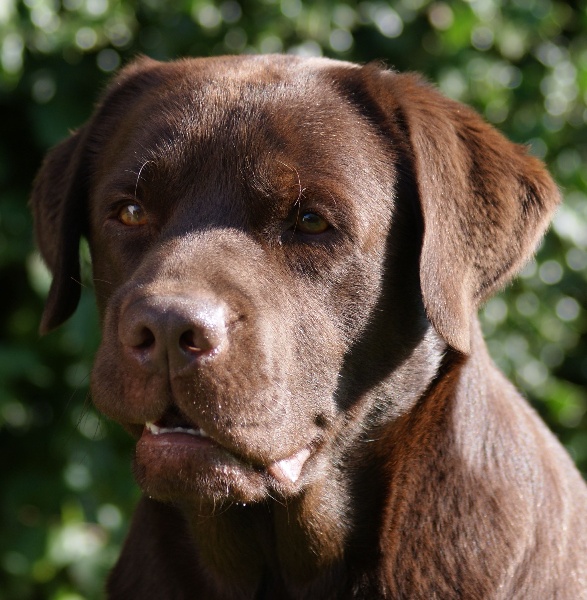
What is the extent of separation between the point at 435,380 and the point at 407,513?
40 centimetres

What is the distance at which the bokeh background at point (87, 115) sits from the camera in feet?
15.3

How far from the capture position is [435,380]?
3223mm

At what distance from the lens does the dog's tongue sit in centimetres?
290

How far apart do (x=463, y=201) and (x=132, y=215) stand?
93 centimetres

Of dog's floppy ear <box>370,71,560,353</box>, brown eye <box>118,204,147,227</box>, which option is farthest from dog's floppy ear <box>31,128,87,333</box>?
dog's floppy ear <box>370,71,560,353</box>

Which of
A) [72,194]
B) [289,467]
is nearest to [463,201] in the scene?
[289,467]

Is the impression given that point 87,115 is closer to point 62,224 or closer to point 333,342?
point 62,224

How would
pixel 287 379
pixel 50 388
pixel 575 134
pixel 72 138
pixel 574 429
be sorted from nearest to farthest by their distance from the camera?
pixel 287 379 < pixel 72 138 < pixel 50 388 < pixel 575 134 < pixel 574 429

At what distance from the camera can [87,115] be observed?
4.80 meters

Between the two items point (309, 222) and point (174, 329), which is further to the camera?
point (309, 222)

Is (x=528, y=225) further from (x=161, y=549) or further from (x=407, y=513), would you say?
(x=161, y=549)

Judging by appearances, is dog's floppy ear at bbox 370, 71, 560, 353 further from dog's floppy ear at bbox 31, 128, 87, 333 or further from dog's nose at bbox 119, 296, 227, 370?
dog's floppy ear at bbox 31, 128, 87, 333

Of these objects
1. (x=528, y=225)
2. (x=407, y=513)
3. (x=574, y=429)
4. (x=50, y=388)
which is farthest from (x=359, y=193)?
(x=574, y=429)

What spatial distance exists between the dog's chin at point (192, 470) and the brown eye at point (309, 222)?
62 centimetres
